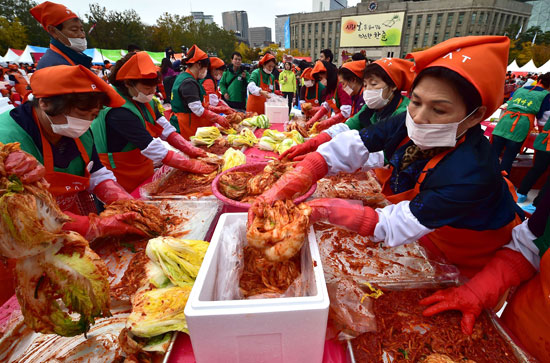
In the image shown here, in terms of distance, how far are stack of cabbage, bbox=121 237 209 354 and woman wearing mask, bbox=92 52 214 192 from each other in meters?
1.60

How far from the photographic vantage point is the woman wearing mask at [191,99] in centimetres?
468

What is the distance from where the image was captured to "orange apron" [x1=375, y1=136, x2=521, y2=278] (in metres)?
1.65

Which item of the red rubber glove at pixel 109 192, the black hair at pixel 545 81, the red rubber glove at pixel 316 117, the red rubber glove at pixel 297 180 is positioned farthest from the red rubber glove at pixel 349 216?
the black hair at pixel 545 81

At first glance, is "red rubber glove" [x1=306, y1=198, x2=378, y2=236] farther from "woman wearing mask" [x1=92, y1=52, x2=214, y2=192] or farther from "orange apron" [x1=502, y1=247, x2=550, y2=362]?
"woman wearing mask" [x1=92, y1=52, x2=214, y2=192]

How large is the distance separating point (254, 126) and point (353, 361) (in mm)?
4641

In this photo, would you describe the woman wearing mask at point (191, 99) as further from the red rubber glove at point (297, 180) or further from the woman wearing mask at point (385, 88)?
the red rubber glove at point (297, 180)

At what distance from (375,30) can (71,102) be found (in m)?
64.2

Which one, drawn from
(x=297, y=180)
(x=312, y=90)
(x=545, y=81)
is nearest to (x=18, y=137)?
(x=297, y=180)

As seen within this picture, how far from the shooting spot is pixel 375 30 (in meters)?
52.9

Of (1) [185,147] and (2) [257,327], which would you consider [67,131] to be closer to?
(1) [185,147]

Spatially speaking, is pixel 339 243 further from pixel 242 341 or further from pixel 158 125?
pixel 158 125

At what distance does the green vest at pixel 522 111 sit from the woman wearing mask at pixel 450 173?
4810 millimetres

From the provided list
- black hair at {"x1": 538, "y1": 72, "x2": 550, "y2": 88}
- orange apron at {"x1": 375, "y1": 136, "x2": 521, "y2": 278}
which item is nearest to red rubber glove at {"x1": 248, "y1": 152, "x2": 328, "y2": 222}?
orange apron at {"x1": 375, "y1": 136, "x2": 521, "y2": 278}

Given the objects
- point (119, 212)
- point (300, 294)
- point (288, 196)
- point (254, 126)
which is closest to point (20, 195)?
point (119, 212)
